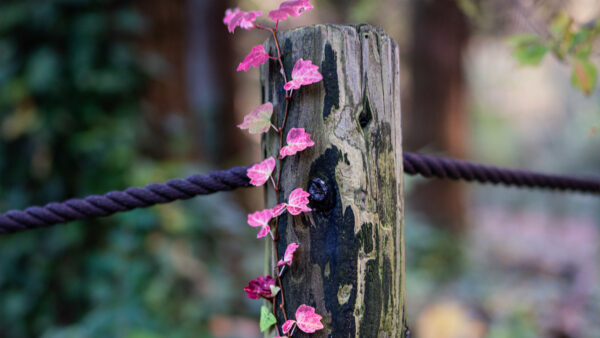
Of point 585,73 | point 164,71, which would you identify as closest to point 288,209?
point 585,73

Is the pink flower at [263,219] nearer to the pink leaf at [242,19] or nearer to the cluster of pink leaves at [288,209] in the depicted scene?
the cluster of pink leaves at [288,209]

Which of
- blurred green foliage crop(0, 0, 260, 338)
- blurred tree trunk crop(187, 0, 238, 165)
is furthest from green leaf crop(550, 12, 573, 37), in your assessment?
blurred tree trunk crop(187, 0, 238, 165)

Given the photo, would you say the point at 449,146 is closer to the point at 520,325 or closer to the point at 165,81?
the point at 520,325

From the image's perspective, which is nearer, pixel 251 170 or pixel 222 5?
pixel 251 170

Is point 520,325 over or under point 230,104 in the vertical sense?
under

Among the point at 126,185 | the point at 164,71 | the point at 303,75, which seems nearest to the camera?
the point at 303,75

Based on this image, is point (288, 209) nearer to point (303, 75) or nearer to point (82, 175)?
point (303, 75)

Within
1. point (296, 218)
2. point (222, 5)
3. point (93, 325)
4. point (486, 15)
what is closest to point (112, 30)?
point (93, 325)
